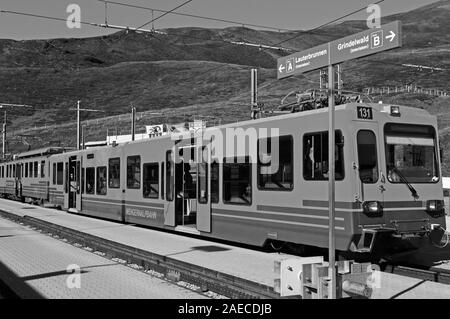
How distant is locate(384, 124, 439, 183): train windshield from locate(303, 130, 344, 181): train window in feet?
3.05

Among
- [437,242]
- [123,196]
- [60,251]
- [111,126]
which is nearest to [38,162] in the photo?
[123,196]

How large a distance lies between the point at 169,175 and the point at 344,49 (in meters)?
10.6

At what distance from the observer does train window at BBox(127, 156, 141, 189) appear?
17953mm

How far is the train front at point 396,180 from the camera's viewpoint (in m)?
9.81

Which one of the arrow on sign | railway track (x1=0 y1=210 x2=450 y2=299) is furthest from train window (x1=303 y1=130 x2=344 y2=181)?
the arrow on sign

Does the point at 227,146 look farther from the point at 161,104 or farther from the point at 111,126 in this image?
the point at 161,104

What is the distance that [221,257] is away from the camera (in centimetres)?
1208

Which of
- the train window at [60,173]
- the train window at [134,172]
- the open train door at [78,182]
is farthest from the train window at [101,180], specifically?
the train window at [60,173]

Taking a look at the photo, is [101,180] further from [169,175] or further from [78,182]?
[169,175]

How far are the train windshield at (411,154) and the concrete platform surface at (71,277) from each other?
14.4ft

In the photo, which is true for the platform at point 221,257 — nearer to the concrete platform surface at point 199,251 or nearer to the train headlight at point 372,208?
the concrete platform surface at point 199,251

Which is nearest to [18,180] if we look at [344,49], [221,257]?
[221,257]

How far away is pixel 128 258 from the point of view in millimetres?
11180
